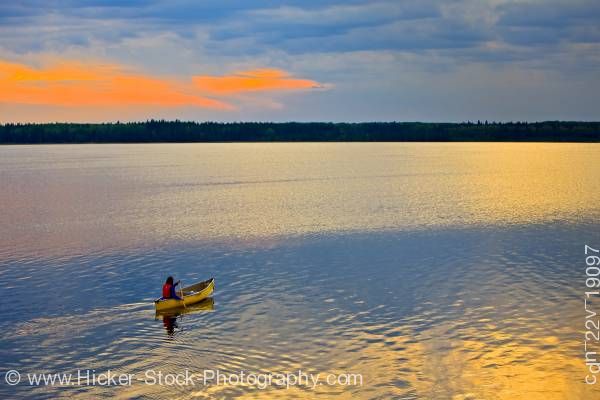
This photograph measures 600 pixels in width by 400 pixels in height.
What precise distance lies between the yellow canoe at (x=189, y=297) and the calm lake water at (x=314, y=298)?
70 centimetres

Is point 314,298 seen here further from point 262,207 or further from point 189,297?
point 262,207

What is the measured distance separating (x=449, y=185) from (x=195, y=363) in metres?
98.5

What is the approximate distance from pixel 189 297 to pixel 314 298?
298 inches

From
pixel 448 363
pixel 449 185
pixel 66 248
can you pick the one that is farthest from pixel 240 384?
pixel 449 185

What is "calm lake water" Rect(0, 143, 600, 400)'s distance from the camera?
25.5 m

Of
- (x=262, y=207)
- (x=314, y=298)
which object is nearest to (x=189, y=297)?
(x=314, y=298)

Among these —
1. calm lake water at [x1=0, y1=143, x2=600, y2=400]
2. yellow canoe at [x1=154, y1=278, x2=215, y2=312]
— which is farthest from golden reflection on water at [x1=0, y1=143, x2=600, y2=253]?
yellow canoe at [x1=154, y1=278, x2=215, y2=312]

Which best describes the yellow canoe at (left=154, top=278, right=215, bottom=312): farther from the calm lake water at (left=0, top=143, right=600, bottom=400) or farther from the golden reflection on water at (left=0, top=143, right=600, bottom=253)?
the golden reflection on water at (left=0, top=143, right=600, bottom=253)

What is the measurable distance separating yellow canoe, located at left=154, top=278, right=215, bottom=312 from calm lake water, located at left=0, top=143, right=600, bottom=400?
27.7 inches

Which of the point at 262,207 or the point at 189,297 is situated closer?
the point at 189,297

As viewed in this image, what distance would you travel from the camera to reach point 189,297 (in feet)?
117

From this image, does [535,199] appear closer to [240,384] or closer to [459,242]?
[459,242]

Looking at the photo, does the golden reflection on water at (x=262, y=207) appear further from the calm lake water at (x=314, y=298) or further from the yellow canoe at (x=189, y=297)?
the yellow canoe at (x=189, y=297)

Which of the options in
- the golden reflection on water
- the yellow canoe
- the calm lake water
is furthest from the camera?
the golden reflection on water
